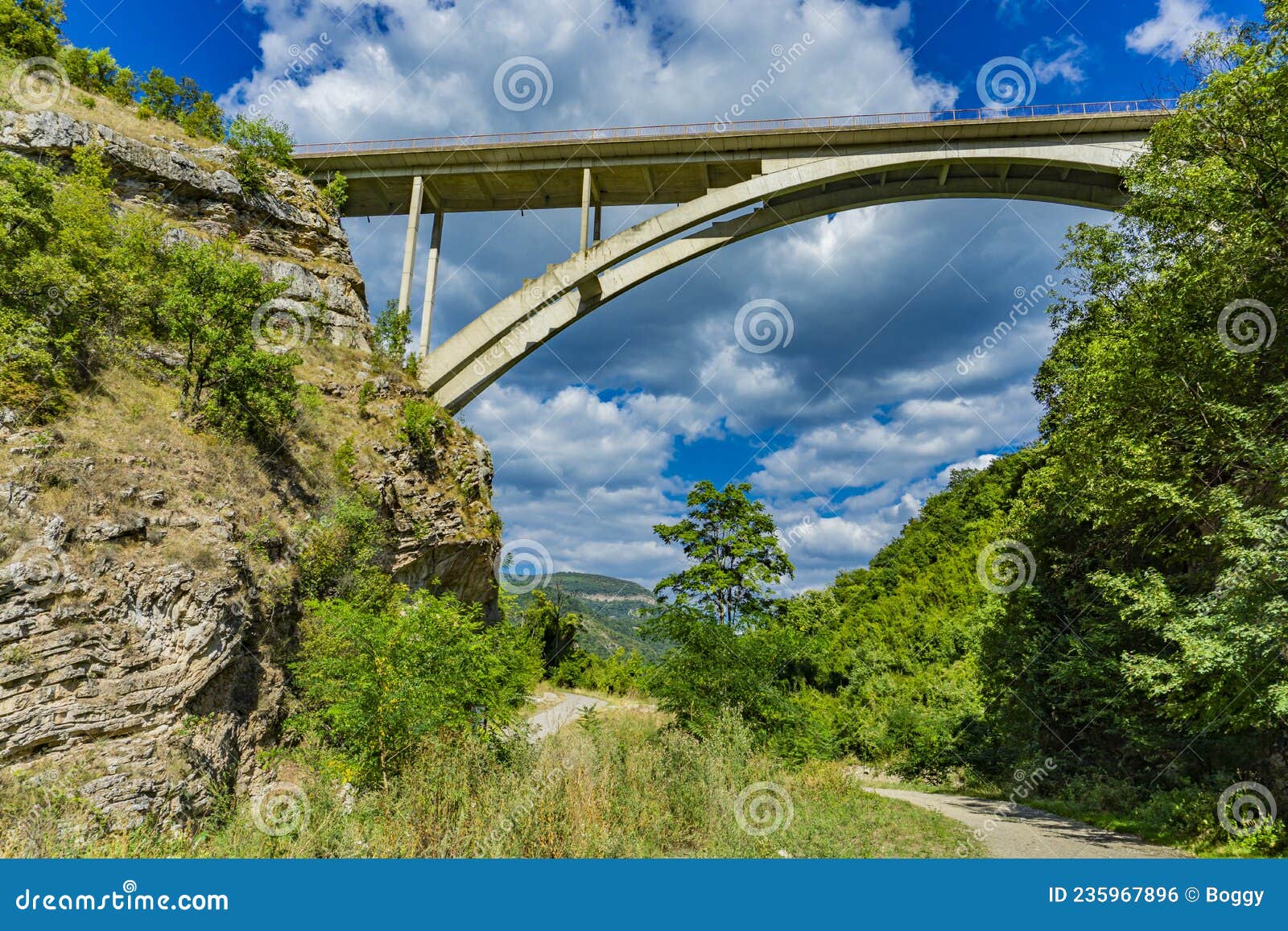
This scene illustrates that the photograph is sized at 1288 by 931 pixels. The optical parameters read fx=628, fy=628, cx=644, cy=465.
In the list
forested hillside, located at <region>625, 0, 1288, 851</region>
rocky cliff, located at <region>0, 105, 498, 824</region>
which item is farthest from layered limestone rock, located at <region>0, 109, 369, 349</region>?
forested hillside, located at <region>625, 0, 1288, 851</region>

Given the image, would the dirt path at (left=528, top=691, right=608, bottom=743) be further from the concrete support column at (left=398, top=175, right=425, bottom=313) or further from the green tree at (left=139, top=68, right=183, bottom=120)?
the green tree at (left=139, top=68, right=183, bottom=120)

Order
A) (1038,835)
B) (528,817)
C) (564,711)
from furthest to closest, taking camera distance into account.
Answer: (564,711) < (1038,835) < (528,817)

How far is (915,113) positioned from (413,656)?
815 inches

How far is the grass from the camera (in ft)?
17.0

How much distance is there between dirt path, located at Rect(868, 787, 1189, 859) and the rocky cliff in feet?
32.1

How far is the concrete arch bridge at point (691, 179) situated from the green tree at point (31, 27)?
7870mm

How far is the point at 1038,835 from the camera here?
341 inches

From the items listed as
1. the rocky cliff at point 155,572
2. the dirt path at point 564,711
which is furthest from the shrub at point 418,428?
the dirt path at point 564,711

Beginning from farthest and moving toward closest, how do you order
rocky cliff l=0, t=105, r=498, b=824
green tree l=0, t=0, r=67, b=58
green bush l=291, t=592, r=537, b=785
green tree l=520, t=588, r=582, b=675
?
green tree l=520, t=588, r=582, b=675 → green tree l=0, t=0, r=67, b=58 → rocky cliff l=0, t=105, r=498, b=824 → green bush l=291, t=592, r=537, b=785

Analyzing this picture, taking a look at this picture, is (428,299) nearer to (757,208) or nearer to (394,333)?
(394,333)

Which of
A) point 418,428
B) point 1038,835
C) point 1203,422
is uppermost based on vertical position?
point 418,428

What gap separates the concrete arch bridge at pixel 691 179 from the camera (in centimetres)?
1933

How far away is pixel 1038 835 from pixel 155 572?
12337mm

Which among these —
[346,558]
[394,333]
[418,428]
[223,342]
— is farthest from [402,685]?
[394,333]
